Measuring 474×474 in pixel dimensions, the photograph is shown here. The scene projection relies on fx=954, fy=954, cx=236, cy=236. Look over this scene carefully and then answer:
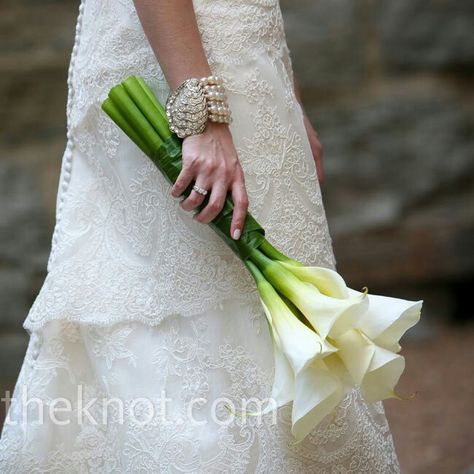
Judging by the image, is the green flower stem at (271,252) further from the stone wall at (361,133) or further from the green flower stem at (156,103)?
the stone wall at (361,133)

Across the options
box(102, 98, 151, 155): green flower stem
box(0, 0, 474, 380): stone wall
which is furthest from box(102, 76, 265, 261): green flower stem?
box(0, 0, 474, 380): stone wall

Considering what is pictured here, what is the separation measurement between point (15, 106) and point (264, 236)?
2.28 metres

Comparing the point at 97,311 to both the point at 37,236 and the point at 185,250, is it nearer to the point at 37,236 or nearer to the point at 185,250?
the point at 185,250

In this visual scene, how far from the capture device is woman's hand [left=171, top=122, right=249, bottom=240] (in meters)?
1.48

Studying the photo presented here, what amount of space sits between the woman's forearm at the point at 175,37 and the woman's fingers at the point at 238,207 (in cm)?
19

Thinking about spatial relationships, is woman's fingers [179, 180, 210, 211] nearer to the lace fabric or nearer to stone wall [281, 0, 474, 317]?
the lace fabric

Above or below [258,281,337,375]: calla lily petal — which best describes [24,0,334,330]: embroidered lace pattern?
above

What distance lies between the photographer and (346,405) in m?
1.64

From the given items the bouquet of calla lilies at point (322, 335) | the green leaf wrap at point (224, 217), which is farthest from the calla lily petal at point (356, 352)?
the green leaf wrap at point (224, 217)

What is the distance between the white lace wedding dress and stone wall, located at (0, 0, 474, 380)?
194 cm

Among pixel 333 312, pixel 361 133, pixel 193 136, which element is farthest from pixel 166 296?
pixel 361 133

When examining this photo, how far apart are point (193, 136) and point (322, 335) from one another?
397 mm

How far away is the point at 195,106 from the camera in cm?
150

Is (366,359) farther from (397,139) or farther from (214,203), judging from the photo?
(397,139)
